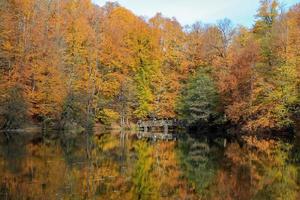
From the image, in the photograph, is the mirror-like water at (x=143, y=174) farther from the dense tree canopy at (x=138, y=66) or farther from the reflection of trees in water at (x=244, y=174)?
the dense tree canopy at (x=138, y=66)

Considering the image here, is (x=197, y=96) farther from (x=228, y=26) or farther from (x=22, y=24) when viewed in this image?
(x=22, y=24)

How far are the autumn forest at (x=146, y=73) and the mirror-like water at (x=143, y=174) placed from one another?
4.22 m

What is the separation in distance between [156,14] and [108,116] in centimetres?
1830

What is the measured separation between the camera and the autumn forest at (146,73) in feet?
126

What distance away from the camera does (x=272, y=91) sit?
129 ft

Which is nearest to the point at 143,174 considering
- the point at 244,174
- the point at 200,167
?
the point at 200,167

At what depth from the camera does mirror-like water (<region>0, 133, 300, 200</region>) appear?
12844mm

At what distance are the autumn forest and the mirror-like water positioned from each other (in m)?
4.22

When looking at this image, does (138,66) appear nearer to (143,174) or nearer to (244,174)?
(143,174)

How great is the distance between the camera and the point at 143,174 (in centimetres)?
1695

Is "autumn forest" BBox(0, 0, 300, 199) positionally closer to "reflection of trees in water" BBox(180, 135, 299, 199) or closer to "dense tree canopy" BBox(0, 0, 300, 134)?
"dense tree canopy" BBox(0, 0, 300, 134)

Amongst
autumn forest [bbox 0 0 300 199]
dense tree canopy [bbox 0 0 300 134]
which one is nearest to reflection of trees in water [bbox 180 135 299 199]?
autumn forest [bbox 0 0 300 199]

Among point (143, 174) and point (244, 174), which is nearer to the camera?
point (244, 174)

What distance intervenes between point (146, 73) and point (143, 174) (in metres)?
35.9
